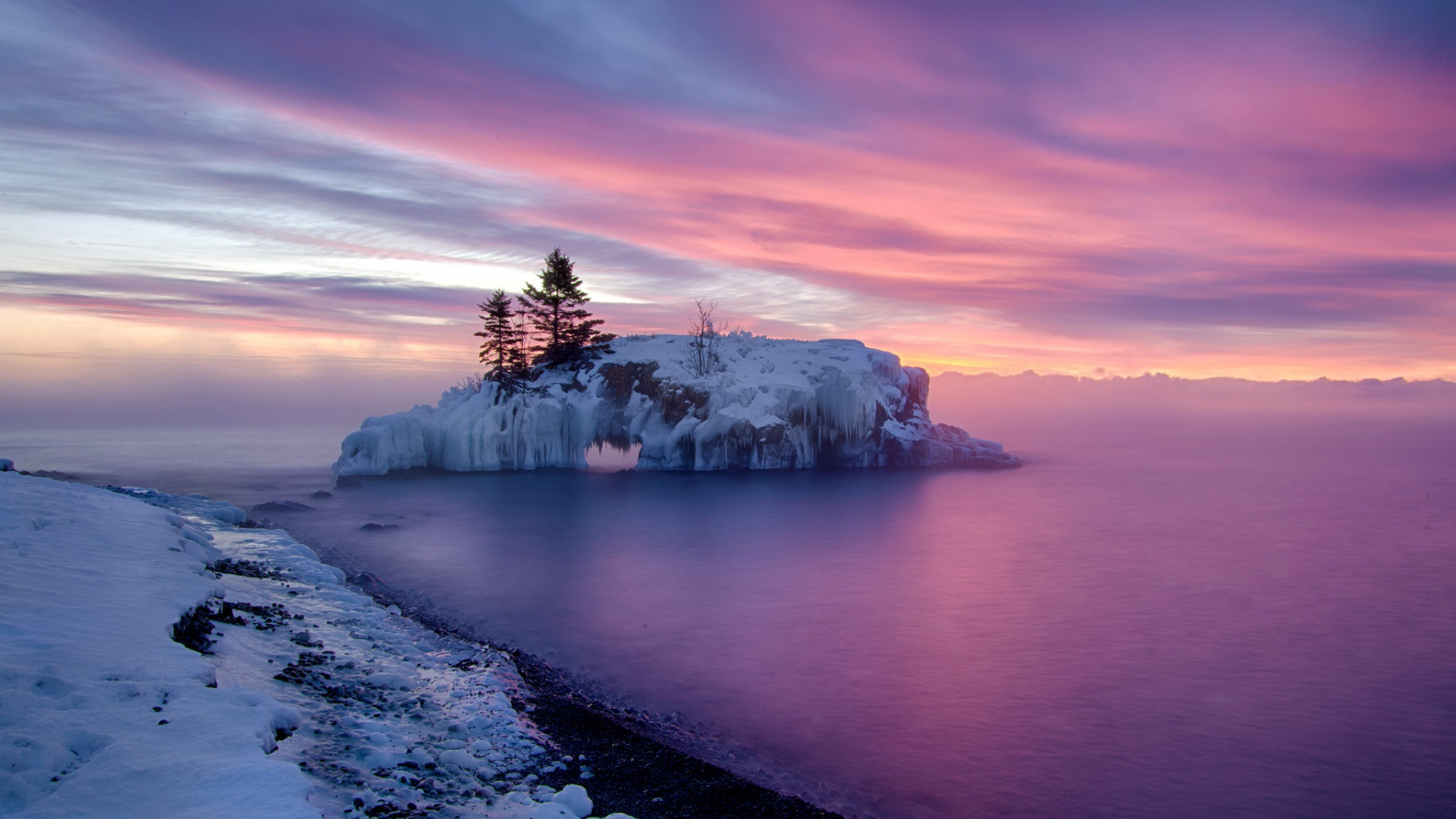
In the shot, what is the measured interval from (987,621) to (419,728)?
1362 centimetres

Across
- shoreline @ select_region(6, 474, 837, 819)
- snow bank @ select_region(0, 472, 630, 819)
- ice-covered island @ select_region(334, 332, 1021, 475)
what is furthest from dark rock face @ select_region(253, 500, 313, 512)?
Result: shoreline @ select_region(6, 474, 837, 819)

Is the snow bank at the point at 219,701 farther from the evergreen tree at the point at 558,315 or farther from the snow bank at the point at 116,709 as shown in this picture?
the evergreen tree at the point at 558,315

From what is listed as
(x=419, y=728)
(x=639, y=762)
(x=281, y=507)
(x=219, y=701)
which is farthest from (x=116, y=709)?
(x=281, y=507)

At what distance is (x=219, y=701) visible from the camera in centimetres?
667

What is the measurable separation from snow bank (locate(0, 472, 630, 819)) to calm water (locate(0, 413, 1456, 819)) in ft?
11.9

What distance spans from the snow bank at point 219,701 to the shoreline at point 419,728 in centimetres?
3

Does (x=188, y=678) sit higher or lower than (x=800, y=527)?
higher

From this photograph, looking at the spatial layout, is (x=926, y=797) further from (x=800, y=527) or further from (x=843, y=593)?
(x=800, y=527)

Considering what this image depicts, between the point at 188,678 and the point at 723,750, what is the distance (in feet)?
20.9

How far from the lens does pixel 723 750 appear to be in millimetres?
10148

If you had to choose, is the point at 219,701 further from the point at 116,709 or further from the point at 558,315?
the point at 558,315

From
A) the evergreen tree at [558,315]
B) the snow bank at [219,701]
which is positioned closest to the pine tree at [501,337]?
the evergreen tree at [558,315]

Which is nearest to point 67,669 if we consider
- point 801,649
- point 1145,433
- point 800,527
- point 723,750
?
point 723,750

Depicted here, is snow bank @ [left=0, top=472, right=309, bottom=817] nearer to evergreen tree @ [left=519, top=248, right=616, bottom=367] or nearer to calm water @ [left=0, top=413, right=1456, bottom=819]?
calm water @ [left=0, top=413, right=1456, bottom=819]
